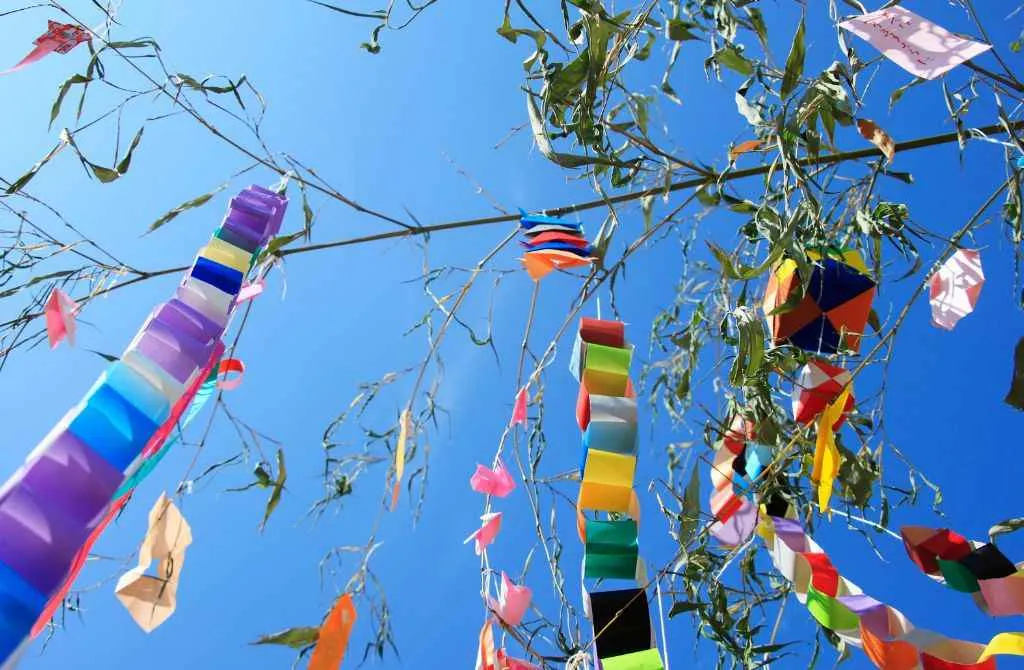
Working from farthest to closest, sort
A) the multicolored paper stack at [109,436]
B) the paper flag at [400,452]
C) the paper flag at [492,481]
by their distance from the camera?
the paper flag at [492,481], the paper flag at [400,452], the multicolored paper stack at [109,436]

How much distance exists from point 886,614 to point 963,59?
0.64 m

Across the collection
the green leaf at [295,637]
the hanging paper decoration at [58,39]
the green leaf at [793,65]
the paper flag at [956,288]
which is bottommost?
the green leaf at [295,637]

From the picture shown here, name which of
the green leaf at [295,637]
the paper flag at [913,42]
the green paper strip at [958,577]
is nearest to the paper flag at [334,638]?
the green leaf at [295,637]

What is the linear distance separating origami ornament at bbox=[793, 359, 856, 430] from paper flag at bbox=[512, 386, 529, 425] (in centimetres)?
39

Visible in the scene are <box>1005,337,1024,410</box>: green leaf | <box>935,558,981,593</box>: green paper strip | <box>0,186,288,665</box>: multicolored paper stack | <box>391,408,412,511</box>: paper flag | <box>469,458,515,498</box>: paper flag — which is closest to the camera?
A: <box>0,186,288,665</box>: multicolored paper stack

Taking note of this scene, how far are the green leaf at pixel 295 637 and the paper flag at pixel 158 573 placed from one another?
180 mm

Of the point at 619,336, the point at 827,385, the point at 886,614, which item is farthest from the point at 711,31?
the point at 886,614

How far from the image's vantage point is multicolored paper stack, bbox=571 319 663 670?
0.99 meters

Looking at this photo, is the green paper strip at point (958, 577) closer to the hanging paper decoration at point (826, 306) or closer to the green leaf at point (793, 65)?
the hanging paper decoration at point (826, 306)

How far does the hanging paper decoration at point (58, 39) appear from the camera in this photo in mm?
1088

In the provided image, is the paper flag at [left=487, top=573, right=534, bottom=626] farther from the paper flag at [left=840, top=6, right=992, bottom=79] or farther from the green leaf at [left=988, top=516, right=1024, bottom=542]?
the paper flag at [left=840, top=6, right=992, bottom=79]

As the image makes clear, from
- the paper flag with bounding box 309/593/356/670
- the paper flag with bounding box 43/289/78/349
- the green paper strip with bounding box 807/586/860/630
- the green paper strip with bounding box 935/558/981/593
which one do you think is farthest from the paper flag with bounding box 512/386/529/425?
the paper flag with bounding box 43/289/78/349

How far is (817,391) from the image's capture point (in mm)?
1182

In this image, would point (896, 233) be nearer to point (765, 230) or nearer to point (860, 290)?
point (860, 290)
